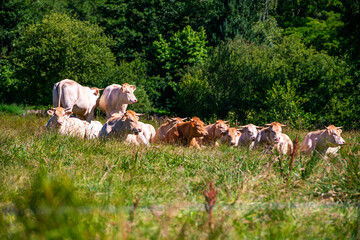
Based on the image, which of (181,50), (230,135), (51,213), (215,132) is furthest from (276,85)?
(51,213)

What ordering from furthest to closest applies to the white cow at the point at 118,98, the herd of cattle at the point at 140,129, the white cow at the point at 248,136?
the white cow at the point at 118,98 → the white cow at the point at 248,136 → the herd of cattle at the point at 140,129

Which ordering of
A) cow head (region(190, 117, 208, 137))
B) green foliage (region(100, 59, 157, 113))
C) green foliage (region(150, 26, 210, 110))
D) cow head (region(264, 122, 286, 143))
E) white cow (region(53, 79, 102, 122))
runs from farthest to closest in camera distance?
green foliage (region(150, 26, 210, 110))
green foliage (region(100, 59, 157, 113))
white cow (region(53, 79, 102, 122))
cow head (region(190, 117, 208, 137))
cow head (region(264, 122, 286, 143))

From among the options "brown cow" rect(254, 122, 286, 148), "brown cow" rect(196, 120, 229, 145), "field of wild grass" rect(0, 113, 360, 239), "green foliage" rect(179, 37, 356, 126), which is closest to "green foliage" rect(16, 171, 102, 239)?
"field of wild grass" rect(0, 113, 360, 239)

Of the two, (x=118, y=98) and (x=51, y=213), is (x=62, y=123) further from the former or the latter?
(x=51, y=213)

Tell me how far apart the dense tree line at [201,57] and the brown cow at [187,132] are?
9.83m

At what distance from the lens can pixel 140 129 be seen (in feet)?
33.9

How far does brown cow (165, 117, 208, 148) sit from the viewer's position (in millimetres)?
12047

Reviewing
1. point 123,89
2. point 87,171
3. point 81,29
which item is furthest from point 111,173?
point 81,29

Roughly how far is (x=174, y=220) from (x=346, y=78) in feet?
73.4

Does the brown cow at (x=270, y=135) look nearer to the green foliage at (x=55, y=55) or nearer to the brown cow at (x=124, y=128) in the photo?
the brown cow at (x=124, y=128)

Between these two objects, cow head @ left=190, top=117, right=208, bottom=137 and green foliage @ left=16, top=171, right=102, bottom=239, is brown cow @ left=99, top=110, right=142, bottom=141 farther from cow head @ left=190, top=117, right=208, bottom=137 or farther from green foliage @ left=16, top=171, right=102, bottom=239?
green foliage @ left=16, top=171, right=102, bottom=239

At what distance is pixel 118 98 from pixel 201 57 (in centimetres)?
2308

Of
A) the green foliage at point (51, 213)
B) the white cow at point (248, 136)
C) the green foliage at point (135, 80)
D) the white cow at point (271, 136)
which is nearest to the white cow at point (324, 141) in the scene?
the white cow at point (271, 136)

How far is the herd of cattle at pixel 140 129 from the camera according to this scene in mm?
10594
